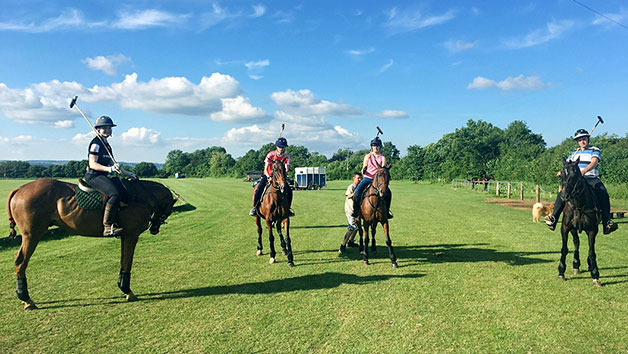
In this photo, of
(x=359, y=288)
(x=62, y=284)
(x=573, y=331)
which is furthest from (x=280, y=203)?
(x=573, y=331)

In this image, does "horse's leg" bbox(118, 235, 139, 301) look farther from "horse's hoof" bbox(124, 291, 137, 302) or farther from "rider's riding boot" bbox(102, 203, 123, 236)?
"rider's riding boot" bbox(102, 203, 123, 236)

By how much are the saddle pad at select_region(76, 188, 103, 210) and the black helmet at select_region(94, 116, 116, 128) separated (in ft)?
4.40

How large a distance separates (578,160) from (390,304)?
5.34 m

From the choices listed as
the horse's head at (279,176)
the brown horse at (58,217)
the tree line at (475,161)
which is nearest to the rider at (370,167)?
the horse's head at (279,176)

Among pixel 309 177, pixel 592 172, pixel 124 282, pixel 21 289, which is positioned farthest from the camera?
pixel 309 177

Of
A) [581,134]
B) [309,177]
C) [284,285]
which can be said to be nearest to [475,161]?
[309,177]

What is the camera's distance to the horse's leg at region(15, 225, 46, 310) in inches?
244

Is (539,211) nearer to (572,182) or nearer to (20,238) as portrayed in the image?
(572,182)

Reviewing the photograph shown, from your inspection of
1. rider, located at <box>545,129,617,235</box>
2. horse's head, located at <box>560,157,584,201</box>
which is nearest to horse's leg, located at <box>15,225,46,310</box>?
horse's head, located at <box>560,157,584,201</box>

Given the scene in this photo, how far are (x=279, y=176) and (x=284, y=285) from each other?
2764mm

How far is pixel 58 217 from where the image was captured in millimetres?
6578

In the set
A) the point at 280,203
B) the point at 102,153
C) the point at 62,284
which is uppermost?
the point at 102,153

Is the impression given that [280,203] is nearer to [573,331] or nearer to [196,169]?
[573,331]

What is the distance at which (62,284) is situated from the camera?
296 inches
